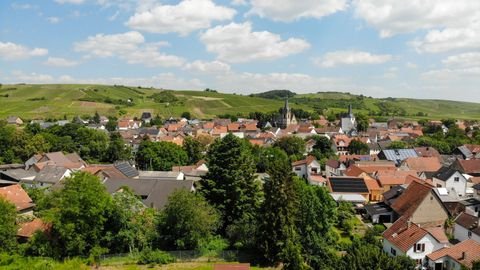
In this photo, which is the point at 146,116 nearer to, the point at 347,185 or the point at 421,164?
the point at 421,164

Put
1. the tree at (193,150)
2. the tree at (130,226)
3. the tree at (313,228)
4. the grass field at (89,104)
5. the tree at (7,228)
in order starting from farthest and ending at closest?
the grass field at (89,104) → the tree at (193,150) → the tree at (130,226) → the tree at (7,228) → the tree at (313,228)

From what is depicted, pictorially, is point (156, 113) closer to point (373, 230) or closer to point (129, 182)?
point (129, 182)

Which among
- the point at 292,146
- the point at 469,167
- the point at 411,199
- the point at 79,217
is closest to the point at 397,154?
the point at 469,167

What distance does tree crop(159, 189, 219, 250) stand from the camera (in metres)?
30.2

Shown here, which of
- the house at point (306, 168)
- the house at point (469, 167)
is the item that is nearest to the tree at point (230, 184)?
the house at point (306, 168)

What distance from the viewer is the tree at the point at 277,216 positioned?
28531 mm

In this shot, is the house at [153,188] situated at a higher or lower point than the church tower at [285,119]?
lower

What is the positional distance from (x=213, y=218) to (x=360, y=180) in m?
23.5

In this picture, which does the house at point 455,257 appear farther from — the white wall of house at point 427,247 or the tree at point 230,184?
the tree at point 230,184

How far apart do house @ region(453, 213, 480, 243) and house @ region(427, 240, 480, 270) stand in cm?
439

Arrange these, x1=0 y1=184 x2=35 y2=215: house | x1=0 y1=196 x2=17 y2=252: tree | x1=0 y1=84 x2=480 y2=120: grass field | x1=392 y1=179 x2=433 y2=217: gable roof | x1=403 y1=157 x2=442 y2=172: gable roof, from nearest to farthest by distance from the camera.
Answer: x1=0 y1=196 x2=17 y2=252: tree, x1=392 y1=179 x2=433 y2=217: gable roof, x1=0 y1=184 x2=35 y2=215: house, x1=403 y1=157 x2=442 y2=172: gable roof, x1=0 y1=84 x2=480 y2=120: grass field

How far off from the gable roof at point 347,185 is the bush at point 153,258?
2330 cm

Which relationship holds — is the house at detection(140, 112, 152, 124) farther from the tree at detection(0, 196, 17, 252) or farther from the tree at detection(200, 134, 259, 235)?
the tree at detection(0, 196, 17, 252)

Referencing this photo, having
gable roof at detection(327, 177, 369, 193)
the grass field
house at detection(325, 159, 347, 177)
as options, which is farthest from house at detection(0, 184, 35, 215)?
the grass field
